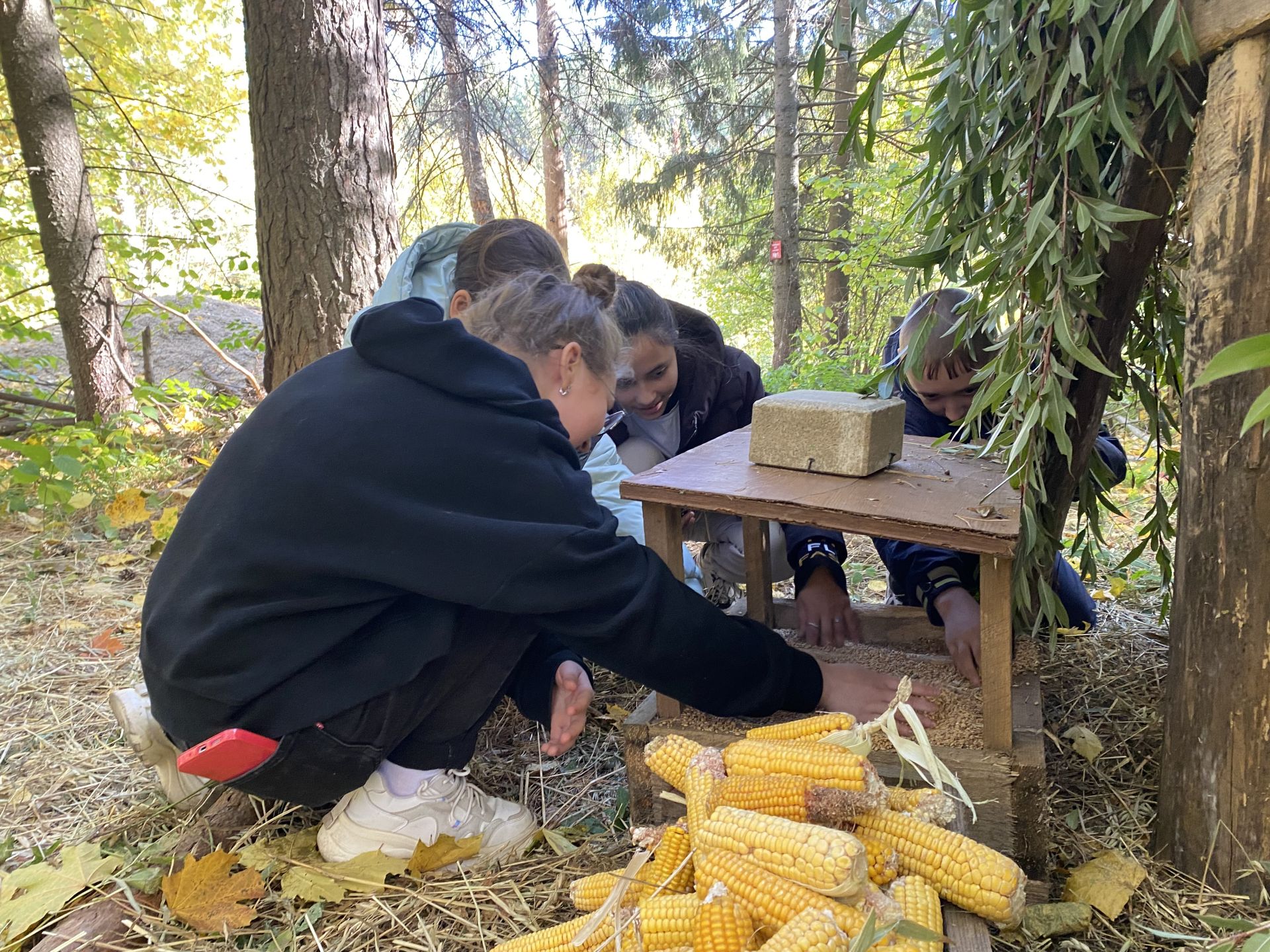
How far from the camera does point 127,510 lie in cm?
452

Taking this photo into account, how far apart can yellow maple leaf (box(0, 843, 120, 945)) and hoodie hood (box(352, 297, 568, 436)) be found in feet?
4.14

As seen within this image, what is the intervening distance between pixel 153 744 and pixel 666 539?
4.43 ft

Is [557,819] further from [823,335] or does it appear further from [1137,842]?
[823,335]

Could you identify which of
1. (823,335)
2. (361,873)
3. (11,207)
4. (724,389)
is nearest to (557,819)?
(361,873)

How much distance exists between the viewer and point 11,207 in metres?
7.76

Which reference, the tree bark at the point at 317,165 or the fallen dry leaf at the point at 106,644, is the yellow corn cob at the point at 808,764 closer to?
the fallen dry leaf at the point at 106,644

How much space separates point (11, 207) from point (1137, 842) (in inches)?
382

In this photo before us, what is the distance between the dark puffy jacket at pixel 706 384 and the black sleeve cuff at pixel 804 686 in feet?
4.65

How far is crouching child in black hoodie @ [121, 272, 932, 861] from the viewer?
1.56 metres

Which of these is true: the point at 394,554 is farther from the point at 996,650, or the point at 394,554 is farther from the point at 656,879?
the point at 996,650

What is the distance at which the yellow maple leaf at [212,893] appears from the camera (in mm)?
1634

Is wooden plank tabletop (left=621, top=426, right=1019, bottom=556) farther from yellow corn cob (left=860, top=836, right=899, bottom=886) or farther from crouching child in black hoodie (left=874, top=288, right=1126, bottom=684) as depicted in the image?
yellow corn cob (left=860, top=836, right=899, bottom=886)

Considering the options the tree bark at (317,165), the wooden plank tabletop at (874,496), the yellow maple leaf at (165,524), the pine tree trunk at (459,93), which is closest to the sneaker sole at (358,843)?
the wooden plank tabletop at (874,496)

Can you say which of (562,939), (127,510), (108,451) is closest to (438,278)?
(562,939)
